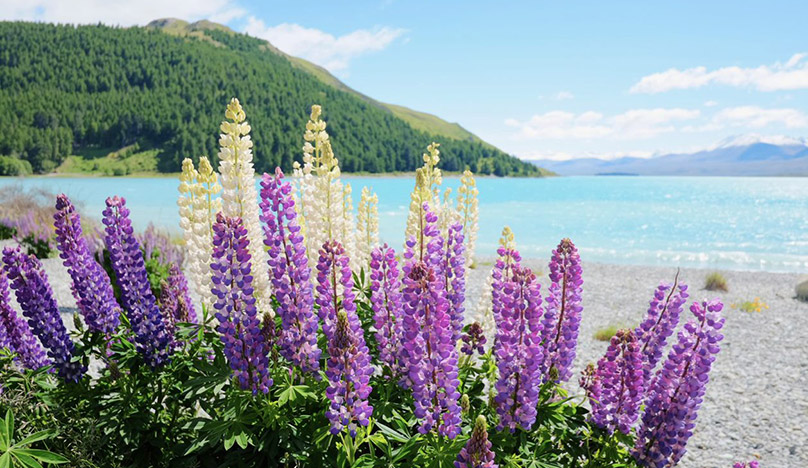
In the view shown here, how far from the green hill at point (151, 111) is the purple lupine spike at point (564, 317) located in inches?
4618

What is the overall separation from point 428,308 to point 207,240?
156 centimetres

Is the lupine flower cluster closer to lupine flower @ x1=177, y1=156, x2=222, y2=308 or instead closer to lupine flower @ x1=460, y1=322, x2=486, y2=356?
lupine flower @ x1=460, y1=322, x2=486, y2=356

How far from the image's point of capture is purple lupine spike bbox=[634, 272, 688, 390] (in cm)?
286

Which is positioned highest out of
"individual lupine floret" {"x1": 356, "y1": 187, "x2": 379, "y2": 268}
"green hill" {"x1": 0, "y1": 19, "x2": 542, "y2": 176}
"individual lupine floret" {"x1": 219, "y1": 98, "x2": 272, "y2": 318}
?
"green hill" {"x1": 0, "y1": 19, "x2": 542, "y2": 176}

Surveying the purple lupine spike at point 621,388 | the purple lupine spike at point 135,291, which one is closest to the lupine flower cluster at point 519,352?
the purple lupine spike at point 621,388

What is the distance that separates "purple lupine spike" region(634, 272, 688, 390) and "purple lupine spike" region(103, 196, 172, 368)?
9.15 ft

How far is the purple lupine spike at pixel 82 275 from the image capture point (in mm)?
3166

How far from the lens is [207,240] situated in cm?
309

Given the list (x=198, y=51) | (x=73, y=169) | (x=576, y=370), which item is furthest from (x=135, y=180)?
(x=576, y=370)

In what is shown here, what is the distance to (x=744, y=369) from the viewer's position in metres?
8.12

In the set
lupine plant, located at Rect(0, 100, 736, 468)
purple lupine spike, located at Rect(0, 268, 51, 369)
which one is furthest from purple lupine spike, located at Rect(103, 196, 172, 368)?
purple lupine spike, located at Rect(0, 268, 51, 369)

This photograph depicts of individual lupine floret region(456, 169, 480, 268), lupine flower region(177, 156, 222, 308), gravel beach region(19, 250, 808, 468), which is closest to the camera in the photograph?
lupine flower region(177, 156, 222, 308)

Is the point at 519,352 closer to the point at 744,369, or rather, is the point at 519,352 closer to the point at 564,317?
the point at 564,317

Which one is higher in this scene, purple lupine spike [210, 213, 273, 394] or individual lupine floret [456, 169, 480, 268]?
individual lupine floret [456, 169, 480, 268]
